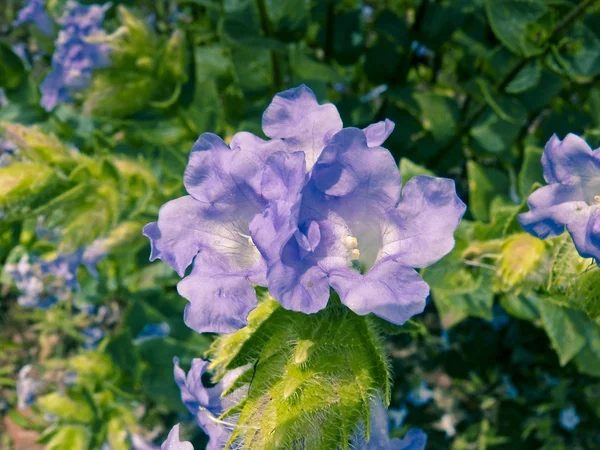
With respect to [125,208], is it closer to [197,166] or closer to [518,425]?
[197,166]

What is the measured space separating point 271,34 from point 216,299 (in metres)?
1.70

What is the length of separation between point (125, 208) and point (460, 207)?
1570 mm

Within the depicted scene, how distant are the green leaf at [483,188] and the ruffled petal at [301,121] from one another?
132 centimetres

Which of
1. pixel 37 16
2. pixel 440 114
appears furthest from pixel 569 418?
pixel 37 16

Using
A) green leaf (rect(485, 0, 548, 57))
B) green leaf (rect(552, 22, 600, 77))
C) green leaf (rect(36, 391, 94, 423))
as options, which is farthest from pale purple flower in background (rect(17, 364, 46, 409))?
green leaf (rect(552, 22, 600, 77))

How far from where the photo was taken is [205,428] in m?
1.44

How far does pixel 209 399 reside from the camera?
4.84 feet

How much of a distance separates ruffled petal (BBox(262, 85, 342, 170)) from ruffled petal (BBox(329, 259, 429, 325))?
0.94ft

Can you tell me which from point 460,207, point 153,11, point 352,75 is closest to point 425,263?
point 460,207

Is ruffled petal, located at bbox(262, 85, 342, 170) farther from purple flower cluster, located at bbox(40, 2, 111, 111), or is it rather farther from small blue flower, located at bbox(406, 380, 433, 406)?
small blue flower, located at bbox(406, 380, 433, 406)

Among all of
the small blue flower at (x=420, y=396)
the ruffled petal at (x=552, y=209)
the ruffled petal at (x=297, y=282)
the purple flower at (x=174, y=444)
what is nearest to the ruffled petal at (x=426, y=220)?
the ruffled petal at (x=297, y=282)

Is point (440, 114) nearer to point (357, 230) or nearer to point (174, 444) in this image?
point (357, 230)

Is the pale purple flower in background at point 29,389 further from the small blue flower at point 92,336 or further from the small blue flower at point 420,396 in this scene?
the small blue flower at point 420,396

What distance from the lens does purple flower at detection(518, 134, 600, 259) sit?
4.15 ft
